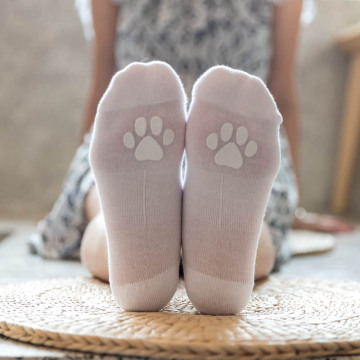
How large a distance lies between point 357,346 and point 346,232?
1.18 meters

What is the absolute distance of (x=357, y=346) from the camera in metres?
0.50

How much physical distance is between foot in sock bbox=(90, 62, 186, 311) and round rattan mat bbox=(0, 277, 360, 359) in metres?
0.05

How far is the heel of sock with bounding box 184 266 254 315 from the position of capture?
1.85 feet

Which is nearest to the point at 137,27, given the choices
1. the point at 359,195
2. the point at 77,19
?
the point at 77,19

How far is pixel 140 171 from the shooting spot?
0.57 m

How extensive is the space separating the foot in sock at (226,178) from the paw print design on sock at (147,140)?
0.03 m

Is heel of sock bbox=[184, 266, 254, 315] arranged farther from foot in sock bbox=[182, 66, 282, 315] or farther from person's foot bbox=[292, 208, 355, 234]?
person's foot bbox=[292, 208, 355, 234]

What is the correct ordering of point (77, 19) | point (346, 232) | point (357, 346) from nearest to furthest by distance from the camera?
1. point (357, 346)
2. point (346, 232)
3. point (77, 19)

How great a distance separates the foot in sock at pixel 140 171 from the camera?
0.56 meters

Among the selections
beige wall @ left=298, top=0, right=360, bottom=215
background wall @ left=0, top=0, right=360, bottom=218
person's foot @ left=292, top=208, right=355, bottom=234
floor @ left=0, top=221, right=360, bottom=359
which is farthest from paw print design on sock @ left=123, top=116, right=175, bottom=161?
beige wall @ left=298, top=0, right=360, bottom=215

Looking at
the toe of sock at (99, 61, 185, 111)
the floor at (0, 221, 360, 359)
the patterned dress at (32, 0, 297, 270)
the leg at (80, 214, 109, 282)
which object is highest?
the patterned dress at (32, 0, 297, 270)

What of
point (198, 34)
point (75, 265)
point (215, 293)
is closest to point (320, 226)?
point (198, 34)

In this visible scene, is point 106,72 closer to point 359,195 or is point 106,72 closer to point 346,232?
point 346,232

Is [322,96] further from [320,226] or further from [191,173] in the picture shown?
[191,173]
